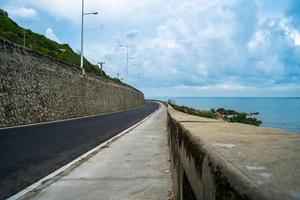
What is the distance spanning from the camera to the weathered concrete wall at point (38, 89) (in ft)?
81.9

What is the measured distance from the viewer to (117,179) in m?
8.88

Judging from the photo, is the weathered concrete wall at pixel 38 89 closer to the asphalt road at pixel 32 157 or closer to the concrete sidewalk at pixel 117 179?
the asphalt road at pixel 32 157

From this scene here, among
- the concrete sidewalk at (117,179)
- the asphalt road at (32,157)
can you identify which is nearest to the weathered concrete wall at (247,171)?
the concrete sidewalk at (117,179)

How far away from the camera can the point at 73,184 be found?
27.3 feet

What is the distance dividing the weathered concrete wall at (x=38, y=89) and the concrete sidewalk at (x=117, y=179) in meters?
13.8

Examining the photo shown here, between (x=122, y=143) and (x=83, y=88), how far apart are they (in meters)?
28.5

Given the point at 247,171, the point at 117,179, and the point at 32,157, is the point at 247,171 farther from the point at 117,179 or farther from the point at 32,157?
the point at 32,157

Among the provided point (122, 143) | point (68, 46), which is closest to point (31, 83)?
point (122, 143)

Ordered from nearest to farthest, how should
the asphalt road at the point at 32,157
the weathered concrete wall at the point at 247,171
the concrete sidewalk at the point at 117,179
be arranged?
the weathered concrete wall at the point at 247,171, the concrete sidewalk at the point at 117,179, the asphalt road at the point at 32,157

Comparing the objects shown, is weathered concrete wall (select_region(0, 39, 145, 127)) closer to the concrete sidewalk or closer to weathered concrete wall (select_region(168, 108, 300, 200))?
the concrete sidewalk

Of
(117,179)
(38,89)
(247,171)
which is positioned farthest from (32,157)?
(38,89)

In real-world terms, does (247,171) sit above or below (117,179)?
above

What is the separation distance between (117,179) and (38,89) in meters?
22.5

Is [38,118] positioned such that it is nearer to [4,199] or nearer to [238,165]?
[4,199]
